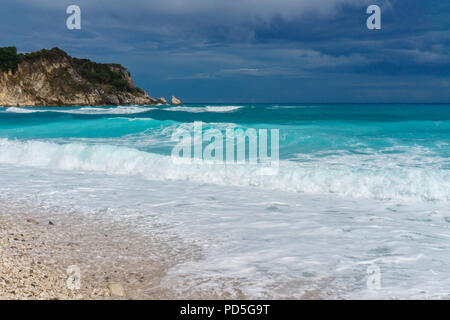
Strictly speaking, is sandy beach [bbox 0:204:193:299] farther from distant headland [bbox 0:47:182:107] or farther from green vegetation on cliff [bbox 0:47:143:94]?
green vegetation on cliff [bbox 0:47:143:94]

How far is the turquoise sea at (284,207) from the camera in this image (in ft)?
12.5

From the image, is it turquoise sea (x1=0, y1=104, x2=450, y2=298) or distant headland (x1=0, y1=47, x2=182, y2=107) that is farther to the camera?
distant headland (x1=0, y1=47, x2=182, y2=107)

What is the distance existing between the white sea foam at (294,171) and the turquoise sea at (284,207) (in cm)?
3

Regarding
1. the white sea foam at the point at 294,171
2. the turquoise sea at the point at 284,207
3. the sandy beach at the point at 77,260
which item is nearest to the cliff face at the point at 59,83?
the white sea foam at the point at 294,171

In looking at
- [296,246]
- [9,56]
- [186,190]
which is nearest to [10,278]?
[296,246]

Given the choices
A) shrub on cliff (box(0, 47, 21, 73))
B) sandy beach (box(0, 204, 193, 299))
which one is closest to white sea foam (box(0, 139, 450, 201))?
sandy beach (box(0, 204, 193, 299))

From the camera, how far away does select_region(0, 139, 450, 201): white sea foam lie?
797 cm

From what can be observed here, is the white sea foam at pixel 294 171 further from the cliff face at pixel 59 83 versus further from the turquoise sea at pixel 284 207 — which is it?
the cliff face at pixel 59 83

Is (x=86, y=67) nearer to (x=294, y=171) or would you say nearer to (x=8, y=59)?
(x=8, y=59)

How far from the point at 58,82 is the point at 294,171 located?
95.5 metres

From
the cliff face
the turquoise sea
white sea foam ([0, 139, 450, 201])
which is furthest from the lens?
the cliff face

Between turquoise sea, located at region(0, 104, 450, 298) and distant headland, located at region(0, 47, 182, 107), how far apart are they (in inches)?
3226

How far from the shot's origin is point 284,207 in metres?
6.70
